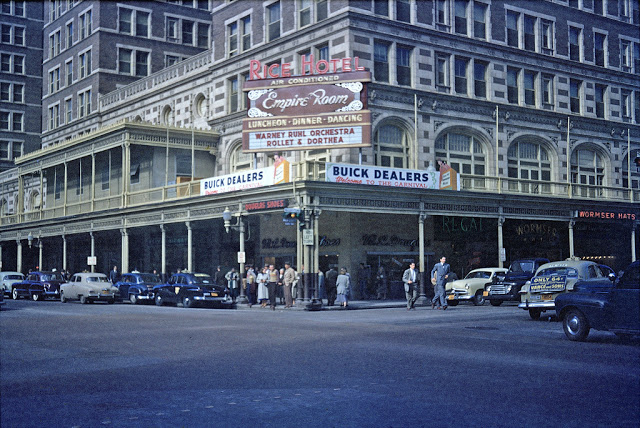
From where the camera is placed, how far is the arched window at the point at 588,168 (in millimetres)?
43281

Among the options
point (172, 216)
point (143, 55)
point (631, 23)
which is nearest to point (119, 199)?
point (172, 216)

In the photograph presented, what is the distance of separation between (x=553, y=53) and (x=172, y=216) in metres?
24.7

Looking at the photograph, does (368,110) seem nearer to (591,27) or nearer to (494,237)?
(494,237)

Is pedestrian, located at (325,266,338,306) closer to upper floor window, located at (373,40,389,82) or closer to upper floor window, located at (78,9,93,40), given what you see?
upper floor window, located at (373,40,389,82)

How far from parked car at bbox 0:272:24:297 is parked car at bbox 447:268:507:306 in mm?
25016

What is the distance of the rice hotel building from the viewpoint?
32.9m

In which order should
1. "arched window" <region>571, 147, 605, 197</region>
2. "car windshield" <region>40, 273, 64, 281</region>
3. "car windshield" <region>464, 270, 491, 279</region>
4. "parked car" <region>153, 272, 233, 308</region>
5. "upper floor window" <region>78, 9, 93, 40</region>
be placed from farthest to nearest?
"upper floor window" <region>78, 9, 93, 40</region> → "arched window" <region>571, 147, 605, 197</region> → "car windshield" <region>40, 273, 64, 281</region> → "car windshield" <region>464, 270, 491, 279</region> → "parked car" <region>153, 272, 233, 308</region>

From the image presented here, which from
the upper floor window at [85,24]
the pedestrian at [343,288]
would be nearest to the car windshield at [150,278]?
the pedestrian at [343,288]

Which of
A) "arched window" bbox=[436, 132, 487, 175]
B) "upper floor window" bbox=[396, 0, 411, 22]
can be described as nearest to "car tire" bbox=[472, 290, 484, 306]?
"arched window" bbox=[436, 132, 487, 175]

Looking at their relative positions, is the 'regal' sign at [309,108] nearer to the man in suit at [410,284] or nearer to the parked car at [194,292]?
the parked car at [194,292]

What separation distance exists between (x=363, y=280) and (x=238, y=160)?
12.4 metres

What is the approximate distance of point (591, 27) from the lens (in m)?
44.8

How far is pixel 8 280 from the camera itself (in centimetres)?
4081

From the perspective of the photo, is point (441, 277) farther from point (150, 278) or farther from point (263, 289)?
point (150, 278)
